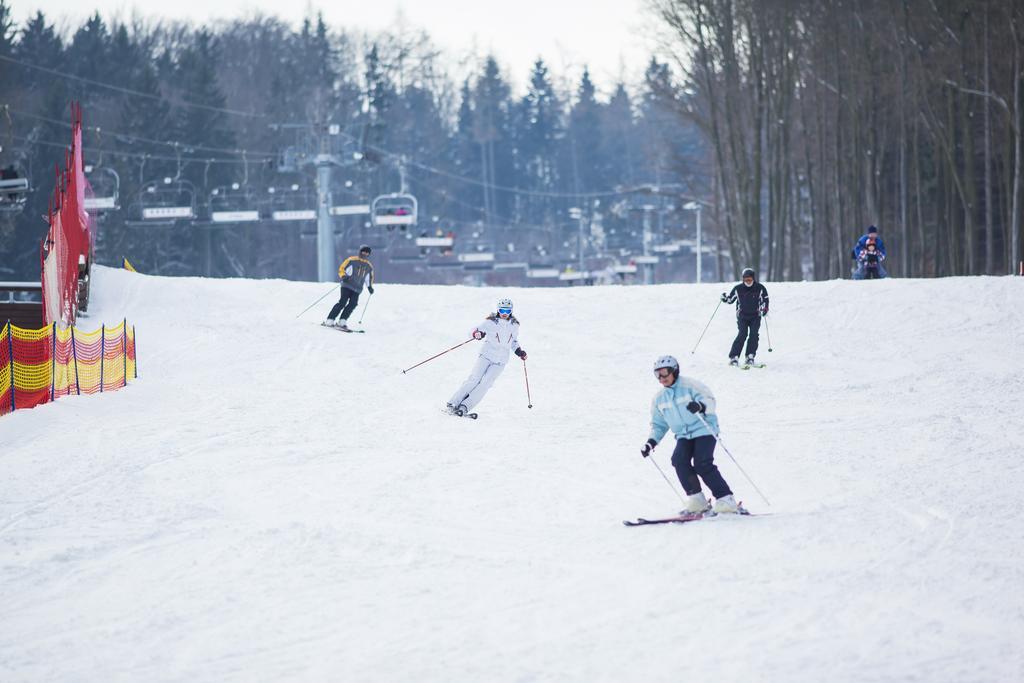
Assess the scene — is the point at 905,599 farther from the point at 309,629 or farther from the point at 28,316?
the point at 28,316

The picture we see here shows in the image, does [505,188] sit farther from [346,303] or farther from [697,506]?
[697,506]

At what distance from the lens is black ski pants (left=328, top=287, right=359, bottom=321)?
19547 mm

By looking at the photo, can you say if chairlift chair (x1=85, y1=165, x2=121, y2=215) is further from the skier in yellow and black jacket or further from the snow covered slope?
the snow covered slope

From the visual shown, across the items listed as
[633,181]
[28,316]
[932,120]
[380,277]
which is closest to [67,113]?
[380,277]

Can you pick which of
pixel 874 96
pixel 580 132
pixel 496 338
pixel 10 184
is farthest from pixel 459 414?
pixel 580 132

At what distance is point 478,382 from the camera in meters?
13.1

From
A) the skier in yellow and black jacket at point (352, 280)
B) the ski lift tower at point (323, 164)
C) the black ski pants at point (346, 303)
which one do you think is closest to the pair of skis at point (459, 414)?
the skier in yellow and black jacket at point (352, 280)

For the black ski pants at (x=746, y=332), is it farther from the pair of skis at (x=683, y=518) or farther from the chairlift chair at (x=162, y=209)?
the chairlift chair at (x=162, y=209)

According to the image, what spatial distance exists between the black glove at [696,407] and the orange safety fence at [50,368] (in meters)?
8.82

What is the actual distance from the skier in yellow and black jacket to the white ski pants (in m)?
6.28

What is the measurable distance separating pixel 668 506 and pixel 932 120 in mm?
23789

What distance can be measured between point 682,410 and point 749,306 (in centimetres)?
920

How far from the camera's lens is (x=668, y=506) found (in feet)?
27.9

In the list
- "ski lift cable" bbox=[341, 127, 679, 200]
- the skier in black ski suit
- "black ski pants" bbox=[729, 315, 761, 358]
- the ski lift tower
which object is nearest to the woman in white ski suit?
the skier in black ski suit
